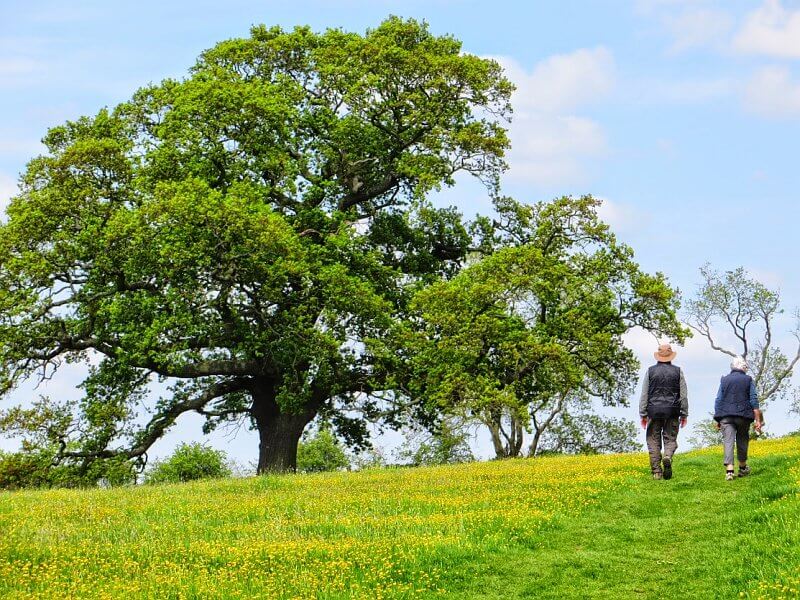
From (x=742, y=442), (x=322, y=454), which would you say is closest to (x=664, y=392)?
Result: (x=742, y=442)

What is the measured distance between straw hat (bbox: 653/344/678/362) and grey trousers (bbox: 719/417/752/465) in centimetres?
194

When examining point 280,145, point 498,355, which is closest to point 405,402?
point 498,355

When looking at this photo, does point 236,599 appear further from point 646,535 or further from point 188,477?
point 188,477

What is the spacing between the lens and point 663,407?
22.0 metres

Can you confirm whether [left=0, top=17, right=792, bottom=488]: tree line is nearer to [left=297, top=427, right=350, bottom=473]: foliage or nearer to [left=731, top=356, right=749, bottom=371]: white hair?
[left=731, top=356, right=749, bottom=371]: white hair

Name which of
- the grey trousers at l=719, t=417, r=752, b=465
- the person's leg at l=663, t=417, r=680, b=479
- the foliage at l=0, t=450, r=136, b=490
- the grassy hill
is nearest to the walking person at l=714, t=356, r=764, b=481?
the grey trousers at l=719, t=417, r=752, b=465

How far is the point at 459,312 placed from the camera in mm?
34875

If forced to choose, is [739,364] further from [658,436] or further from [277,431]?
[277,431]

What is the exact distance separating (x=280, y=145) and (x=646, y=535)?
27.1 metres

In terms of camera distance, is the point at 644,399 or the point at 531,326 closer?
the point at 644,399

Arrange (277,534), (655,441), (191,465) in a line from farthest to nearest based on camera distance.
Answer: (191,465) < (655,441) < (277,534)

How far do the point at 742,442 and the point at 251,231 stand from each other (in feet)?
64.6

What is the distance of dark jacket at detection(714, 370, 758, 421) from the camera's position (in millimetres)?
21828

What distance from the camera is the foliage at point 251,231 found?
35281 millimetres
